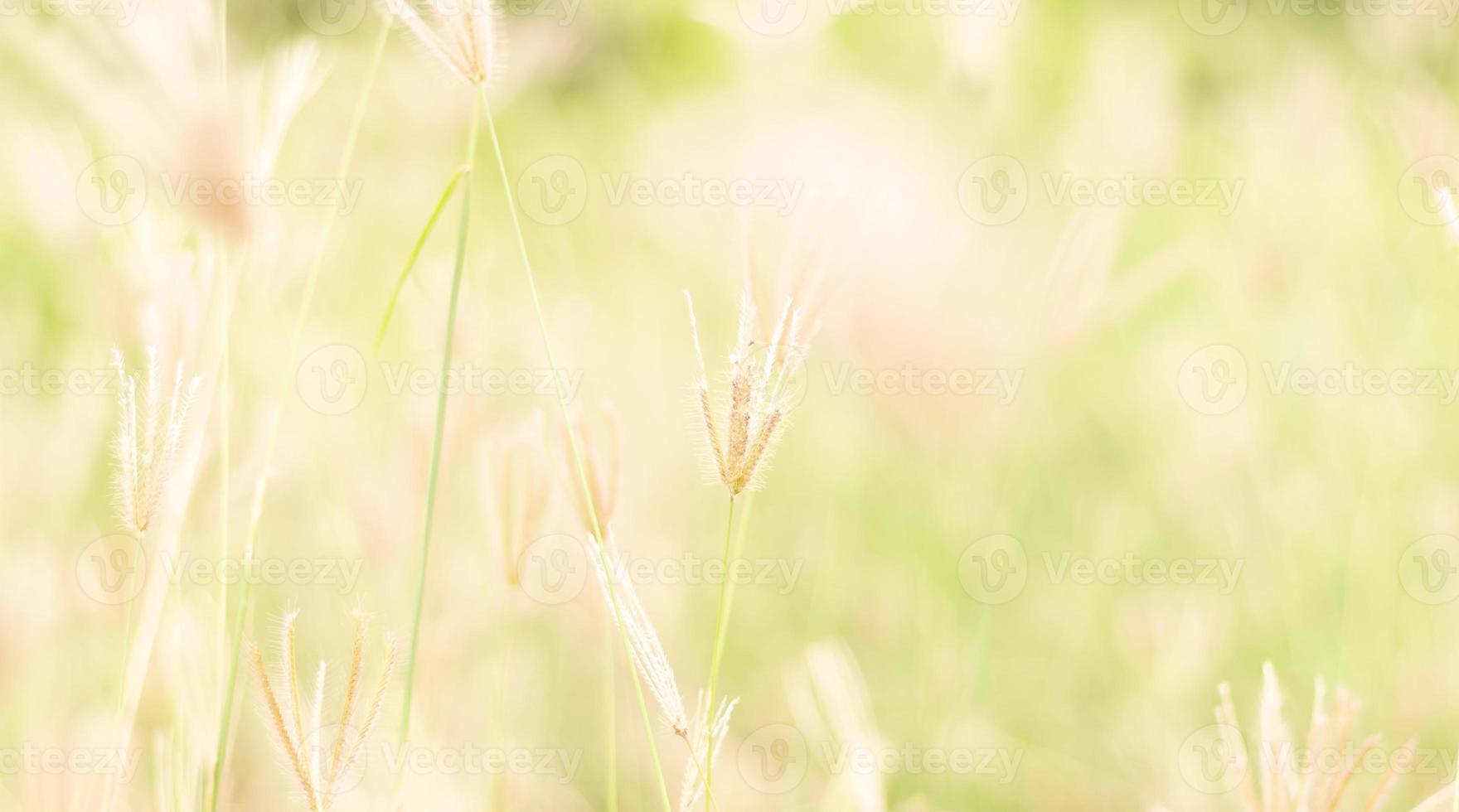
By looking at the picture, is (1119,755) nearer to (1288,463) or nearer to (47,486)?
(1288,463)

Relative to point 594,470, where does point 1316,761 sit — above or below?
below

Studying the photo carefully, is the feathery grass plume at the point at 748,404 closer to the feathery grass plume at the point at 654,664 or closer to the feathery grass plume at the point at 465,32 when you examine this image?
the feathery grass plume at the point at 654,664

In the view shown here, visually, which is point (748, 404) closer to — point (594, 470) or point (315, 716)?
point (594, 470)

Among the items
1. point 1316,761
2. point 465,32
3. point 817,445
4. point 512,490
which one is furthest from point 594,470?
point 817,445

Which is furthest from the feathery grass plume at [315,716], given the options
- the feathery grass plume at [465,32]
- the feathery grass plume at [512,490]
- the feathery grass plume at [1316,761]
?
the feathery grass plume at [1316,761]

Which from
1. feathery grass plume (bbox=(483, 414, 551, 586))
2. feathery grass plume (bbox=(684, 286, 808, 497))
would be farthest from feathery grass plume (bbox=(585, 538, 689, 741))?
feathery grass plume (bbox=(483, 414, 551, 586))

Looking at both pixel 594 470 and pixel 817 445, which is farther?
pixel 817 445

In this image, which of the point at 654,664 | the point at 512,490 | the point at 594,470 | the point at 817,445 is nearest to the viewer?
the point at 654,664

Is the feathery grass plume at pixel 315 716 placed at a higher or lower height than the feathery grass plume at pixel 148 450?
lower
